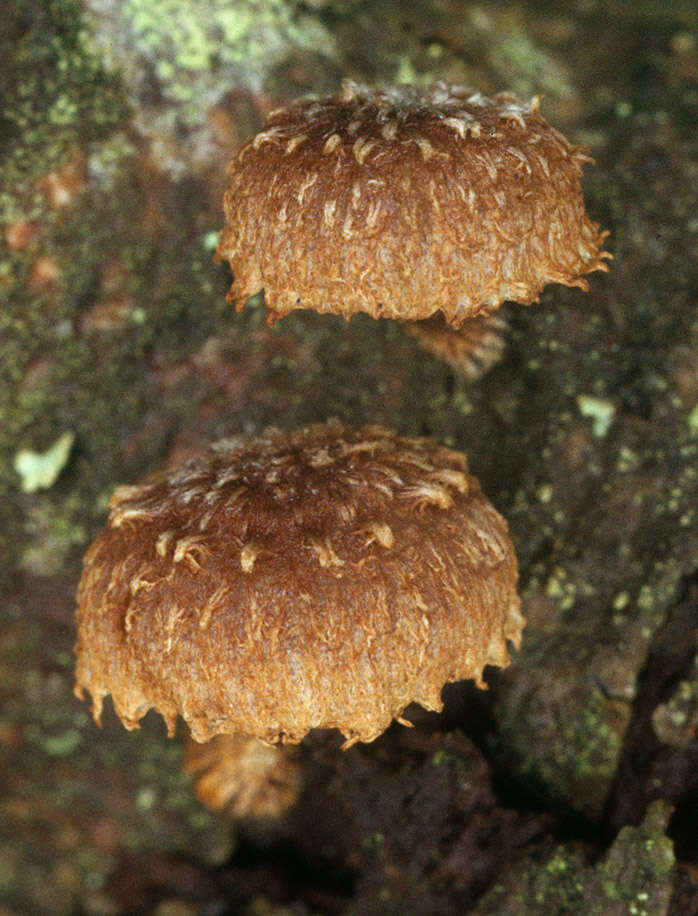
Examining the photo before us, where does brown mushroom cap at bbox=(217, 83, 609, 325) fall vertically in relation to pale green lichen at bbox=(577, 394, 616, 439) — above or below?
above

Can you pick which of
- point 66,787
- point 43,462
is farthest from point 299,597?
point 66,787

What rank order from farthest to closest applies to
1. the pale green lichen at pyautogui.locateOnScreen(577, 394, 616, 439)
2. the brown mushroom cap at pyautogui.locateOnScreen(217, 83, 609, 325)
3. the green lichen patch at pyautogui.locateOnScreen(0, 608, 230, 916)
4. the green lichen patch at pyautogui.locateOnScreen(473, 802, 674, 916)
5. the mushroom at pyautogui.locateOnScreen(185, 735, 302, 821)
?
the green lichen patch at pyautogui.locateOnScreen(0, 608, 230, 916)
the mushroom at pyautogui.locateOnScreen(185, 735, 302, 821)
the pale green lichen at pyautogui.locateOnScreen(577, 394, 616, 439)
the green lichen patch at pyautogui.locateOnScreen(473, 802, 674, 916)
the brown mushroom cap at pyautogui.locateOnScreen(217, 83, 609, 325)

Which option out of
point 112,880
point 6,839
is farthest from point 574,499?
point 6,839

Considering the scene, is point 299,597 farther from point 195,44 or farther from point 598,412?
point 195,44

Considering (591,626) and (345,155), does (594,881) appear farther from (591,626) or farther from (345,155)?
(345,155)

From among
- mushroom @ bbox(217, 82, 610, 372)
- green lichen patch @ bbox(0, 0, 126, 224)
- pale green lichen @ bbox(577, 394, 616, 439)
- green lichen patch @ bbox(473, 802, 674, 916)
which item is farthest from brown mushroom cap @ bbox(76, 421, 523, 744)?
green lichen patch @ bbox(0, 0, 126, 224)

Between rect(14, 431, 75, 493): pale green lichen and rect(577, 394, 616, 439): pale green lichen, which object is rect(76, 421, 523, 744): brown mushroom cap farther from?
rect(14, 431, 75, 493): pale green lichen

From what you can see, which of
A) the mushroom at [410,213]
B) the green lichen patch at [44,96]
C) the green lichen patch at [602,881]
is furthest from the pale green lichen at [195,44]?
the green lichen patch at [602,881]

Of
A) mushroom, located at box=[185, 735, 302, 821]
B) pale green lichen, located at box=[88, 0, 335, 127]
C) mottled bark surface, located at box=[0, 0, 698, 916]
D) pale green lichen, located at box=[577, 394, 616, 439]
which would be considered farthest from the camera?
mushroom, located at box=[185, 735, 302, 821]
